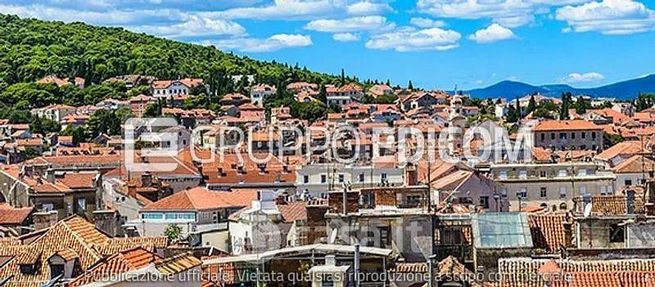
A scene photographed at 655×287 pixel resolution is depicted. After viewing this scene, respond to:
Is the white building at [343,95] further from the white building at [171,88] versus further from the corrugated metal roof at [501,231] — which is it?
the corrugated metal roof at [501,231]

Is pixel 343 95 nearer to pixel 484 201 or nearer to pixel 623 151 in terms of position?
pixel 623 151

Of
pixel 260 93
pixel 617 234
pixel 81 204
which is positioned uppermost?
pixel 260 93

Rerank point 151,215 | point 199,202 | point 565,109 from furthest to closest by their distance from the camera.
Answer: point 565,109
point 199,202
point 151,215

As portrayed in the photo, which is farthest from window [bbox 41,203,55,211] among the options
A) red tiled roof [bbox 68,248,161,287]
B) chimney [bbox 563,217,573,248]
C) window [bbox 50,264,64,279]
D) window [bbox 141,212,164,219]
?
red tiled roof [bbox 68,248,161,287]

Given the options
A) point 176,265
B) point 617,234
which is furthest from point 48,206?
point 176,265

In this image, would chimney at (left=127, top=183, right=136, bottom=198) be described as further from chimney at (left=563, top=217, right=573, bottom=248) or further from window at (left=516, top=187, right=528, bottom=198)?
chimney at (left=563, top=217, right=573, bottom=248)

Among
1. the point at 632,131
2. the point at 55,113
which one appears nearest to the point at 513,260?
the point at 632,131

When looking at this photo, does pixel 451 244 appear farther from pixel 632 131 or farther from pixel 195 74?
pixel 195 74
